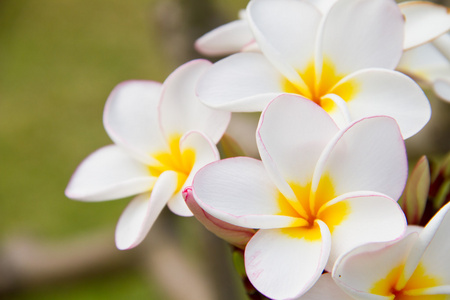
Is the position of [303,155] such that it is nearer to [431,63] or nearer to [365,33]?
[365,33]

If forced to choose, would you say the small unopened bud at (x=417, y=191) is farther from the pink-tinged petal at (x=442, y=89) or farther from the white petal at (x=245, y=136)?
the white petal at (x=245, y=136)

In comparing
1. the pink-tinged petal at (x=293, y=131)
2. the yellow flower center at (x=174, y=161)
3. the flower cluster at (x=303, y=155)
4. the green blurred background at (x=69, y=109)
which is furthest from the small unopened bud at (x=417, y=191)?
the green blurred background at (x=69, y=109)

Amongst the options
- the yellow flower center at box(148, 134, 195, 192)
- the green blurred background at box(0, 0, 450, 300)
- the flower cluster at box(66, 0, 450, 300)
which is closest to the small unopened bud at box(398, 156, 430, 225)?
the flower cluster at box(66, 0, 450, 300)

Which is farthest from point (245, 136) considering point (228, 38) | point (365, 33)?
point (365, 33)

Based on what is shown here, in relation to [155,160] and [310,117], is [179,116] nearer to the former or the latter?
[155,160]

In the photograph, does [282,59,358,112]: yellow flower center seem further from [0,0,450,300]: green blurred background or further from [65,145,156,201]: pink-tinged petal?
[0,0,450,300]: green blurred background

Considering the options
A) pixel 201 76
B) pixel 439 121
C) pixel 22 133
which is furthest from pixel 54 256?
pixel 22 133
